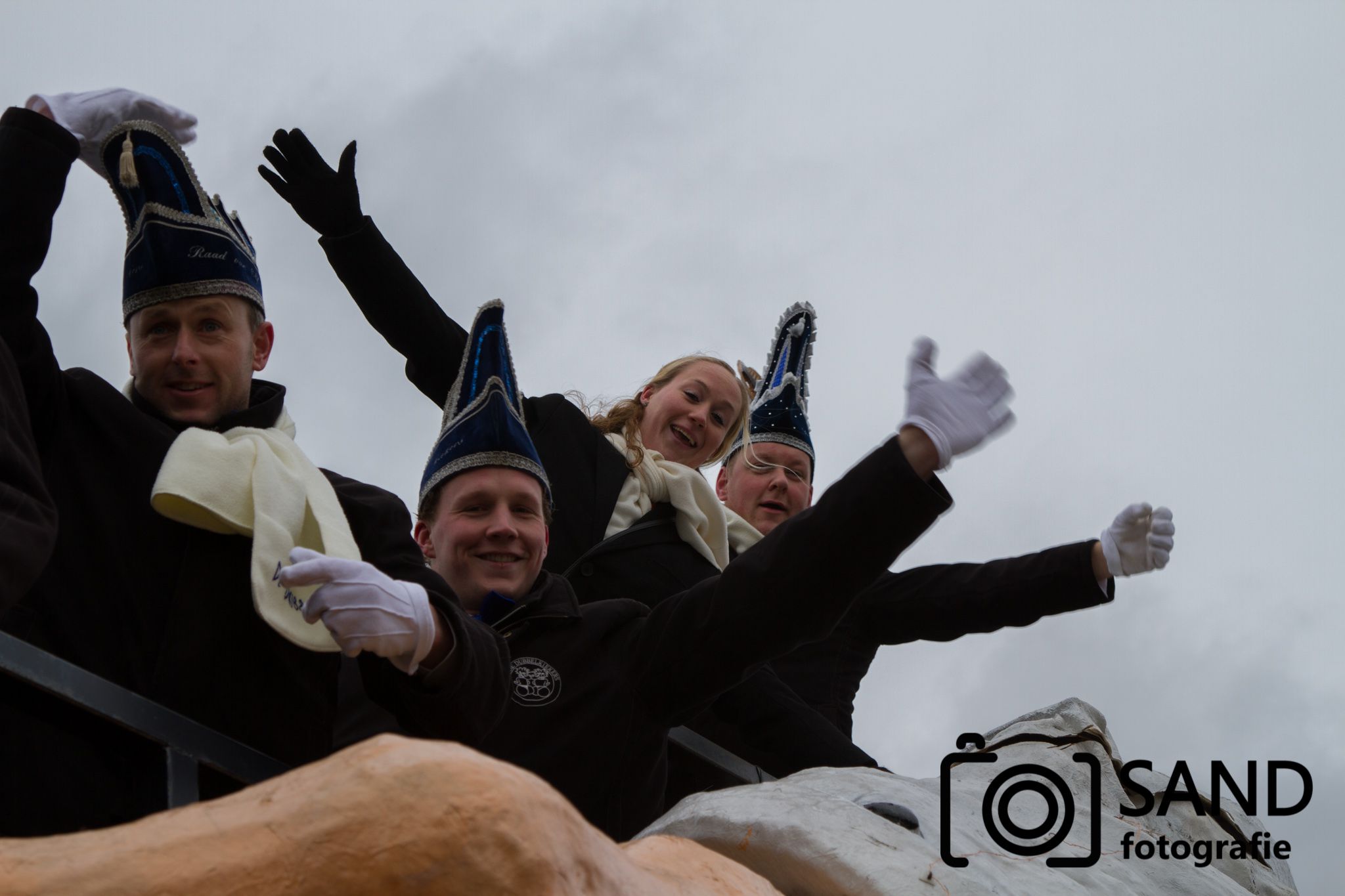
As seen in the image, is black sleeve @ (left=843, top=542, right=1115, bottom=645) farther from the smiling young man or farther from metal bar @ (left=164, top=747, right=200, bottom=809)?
metal bar @ (left=164, top=747, right=200, bottom=809)

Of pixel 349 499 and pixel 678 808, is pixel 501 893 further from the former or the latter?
pixel 349 499

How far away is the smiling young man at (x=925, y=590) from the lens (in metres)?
4.47

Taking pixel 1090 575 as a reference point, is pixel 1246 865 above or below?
below

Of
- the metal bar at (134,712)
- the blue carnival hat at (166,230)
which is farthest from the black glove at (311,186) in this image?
the metal bar at (134,712)

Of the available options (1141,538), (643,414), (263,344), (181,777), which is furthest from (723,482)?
(181,777)

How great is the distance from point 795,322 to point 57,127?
367cm

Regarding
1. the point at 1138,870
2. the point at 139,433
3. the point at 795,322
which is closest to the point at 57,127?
the point at 139,433

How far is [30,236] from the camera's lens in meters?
2.81

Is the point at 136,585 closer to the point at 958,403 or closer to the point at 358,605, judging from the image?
the point at 358,605

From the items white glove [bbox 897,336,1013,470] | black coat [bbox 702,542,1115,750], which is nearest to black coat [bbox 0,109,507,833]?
white glove [bbox 897,336,1013,470]

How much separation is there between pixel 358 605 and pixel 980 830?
1472 millimetres

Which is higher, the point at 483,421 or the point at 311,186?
the point at 311,186

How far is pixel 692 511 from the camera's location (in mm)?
4379

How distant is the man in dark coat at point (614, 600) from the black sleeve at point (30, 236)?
2.20 feet
